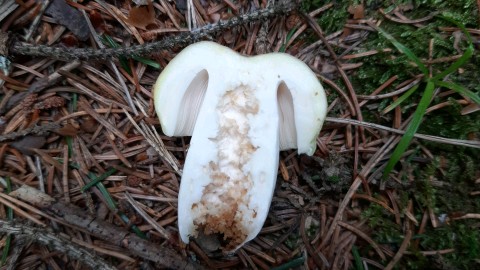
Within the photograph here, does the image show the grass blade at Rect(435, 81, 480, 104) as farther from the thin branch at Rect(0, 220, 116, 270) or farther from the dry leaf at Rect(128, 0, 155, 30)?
the thin branch at Rect(0, 220, 116, 270)

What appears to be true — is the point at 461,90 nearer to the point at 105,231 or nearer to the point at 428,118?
the point at 428,118

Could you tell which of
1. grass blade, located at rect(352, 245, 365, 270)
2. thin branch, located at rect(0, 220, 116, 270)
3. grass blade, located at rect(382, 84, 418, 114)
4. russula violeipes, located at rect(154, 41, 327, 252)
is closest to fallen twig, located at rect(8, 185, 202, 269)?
thin branch, located at rect(0, 220, 116, 270)

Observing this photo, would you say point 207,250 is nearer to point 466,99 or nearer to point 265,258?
point 265,258

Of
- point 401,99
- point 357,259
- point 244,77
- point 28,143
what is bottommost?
point 357,259

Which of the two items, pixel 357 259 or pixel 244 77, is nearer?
pixel 244 77

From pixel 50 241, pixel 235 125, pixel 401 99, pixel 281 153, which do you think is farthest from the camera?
pixel 281 153

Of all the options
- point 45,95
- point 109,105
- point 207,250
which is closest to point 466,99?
point 207,250

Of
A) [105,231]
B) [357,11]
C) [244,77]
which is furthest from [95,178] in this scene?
[357,11]
